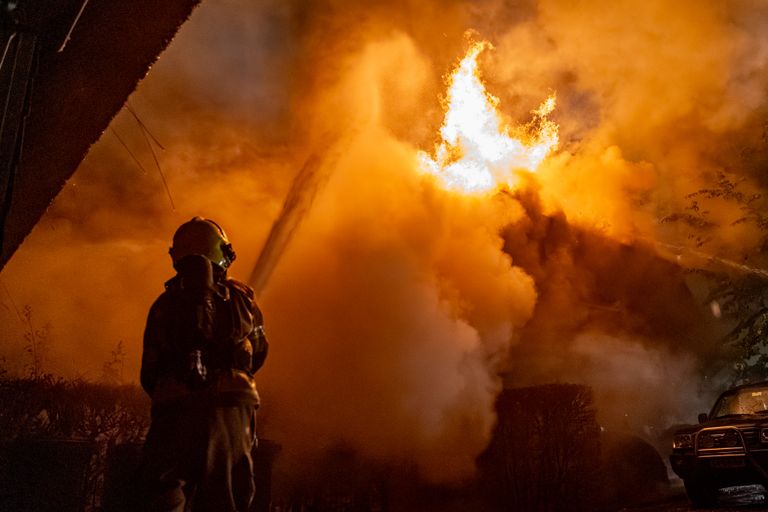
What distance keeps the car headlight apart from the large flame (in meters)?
6.18

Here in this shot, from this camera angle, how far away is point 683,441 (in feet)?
25.6

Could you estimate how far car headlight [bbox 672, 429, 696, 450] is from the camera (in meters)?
7.70

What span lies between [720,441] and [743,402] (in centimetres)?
140

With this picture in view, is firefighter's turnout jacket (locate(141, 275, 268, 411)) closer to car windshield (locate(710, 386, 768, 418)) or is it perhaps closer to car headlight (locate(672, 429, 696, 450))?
car headlight (locate(672, 429, 696, 450))

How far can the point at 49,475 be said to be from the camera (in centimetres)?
461

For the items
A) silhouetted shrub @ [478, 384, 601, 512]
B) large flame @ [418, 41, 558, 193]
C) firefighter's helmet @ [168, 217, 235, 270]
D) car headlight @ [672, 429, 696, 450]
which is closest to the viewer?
firefighter's helmet @ [168, 217, 235, 270]

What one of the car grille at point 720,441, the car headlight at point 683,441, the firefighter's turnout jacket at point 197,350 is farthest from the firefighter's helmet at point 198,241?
the car headlight at point 683,441

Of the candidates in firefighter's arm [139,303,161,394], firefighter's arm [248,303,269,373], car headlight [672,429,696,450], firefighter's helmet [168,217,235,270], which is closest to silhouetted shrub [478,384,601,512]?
car headlight [672,429,696,450]

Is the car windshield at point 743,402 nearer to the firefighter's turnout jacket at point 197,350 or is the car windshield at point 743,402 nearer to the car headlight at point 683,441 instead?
the car headlight at point 683,441

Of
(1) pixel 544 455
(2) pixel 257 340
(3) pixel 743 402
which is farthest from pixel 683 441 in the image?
(2) pixel 257 340

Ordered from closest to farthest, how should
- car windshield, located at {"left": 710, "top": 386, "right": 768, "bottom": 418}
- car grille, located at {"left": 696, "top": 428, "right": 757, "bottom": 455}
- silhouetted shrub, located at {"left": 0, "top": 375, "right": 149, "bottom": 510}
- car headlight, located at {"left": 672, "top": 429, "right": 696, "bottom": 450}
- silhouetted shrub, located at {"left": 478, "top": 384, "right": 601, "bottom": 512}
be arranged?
silhouetted shrub, located at {"left": 0, "top": 375, "right": 149, "bottom": 510}
car grille, located at {"left": 696, "top": 428, "right": 757, "bottom": 455}
car headlight, located at {"left": 672, "top": 429, "right": 696, "bottom": 450}
silhouetted shrub, located at {"left": 478, "top": 384, "right": 601, "bottom": 512}
car windshield, located at {"left": 710, "top": 386, "right": 768, "bottom": 418}

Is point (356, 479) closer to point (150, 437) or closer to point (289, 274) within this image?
point (289, 274)

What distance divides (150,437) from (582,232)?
1403 cm

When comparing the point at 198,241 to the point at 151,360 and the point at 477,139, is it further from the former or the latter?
the point at 477,139
